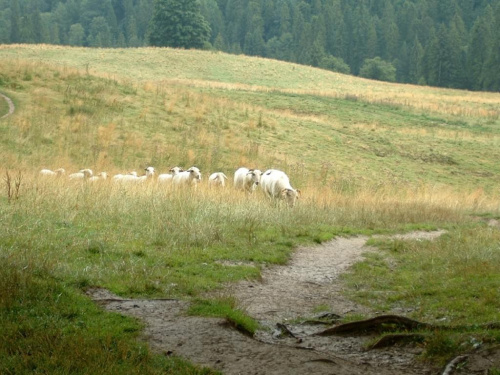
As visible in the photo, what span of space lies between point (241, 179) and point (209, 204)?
8.16 m

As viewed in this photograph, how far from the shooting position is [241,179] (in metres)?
25.2

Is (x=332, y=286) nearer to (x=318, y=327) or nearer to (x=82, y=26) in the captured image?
(x=318, y=327)

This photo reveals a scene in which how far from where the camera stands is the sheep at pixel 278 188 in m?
21.8

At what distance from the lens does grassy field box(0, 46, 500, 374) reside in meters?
8.13

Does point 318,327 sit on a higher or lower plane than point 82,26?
lower

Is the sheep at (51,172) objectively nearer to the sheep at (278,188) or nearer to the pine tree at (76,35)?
the sheep at (278,188)

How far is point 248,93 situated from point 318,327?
49.9 metres

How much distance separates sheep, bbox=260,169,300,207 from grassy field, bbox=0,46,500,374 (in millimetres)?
670

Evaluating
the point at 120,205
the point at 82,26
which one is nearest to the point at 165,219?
the point at 120,205

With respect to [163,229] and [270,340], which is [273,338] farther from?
[163,229]

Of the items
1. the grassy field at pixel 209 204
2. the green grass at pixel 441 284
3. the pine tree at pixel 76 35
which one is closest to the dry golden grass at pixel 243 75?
the grassy field at pixel 209 204

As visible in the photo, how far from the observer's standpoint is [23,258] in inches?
369

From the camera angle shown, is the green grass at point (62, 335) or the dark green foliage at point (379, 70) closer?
the green grass at point (62, 335)

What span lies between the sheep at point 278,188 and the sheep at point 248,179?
0.26m
